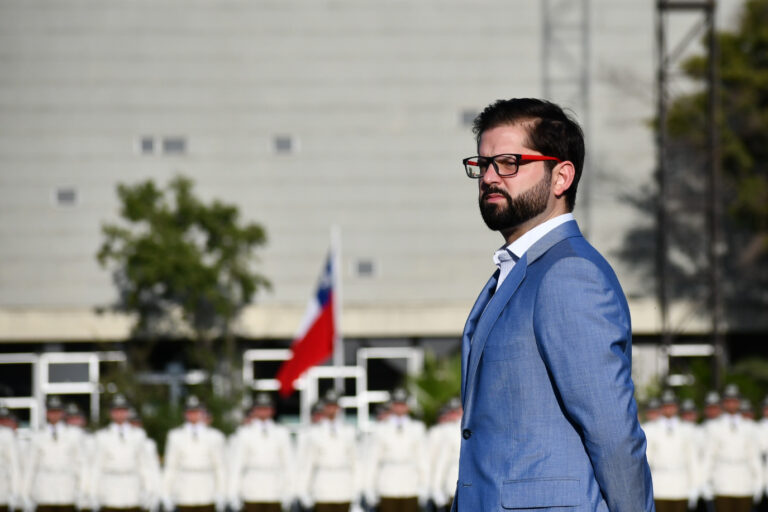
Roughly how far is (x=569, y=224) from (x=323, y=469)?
11130mm

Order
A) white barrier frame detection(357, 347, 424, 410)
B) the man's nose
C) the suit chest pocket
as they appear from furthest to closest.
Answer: white barrier frame detection(357, 347, 424, 410) < the man's nose < the suit chest pocket

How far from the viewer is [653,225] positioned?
25203mm

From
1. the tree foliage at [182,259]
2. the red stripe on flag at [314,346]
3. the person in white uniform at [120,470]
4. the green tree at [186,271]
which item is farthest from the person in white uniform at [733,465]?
the tree foliage at [182,259]

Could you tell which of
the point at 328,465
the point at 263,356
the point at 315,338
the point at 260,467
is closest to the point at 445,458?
the point at 328,465

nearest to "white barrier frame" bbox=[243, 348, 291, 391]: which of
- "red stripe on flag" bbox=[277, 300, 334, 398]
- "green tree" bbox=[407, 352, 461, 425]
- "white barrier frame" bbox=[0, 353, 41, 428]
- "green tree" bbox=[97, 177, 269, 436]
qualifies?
"green tree" bbox=[97, 177, 269, 436]

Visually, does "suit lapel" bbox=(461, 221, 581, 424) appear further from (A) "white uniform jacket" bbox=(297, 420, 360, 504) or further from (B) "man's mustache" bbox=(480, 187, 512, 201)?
(A) "white uniform jacket" bbox=(297, 420, 360, 504)

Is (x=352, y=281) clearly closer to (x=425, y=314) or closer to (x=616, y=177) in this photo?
(x=425, y=314)

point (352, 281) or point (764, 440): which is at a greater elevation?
point (352, 281)

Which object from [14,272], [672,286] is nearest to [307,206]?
[14,272]

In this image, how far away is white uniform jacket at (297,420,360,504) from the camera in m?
13.5

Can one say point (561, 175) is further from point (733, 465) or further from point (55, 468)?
point (733, 465)

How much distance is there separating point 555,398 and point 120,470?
11185 mm

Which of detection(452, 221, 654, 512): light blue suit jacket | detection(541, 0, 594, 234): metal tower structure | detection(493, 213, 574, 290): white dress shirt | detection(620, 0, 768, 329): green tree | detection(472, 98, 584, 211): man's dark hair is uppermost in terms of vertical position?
detection(541, 0, 594, 234): metal tower structure

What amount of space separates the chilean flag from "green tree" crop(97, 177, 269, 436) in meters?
3.31
